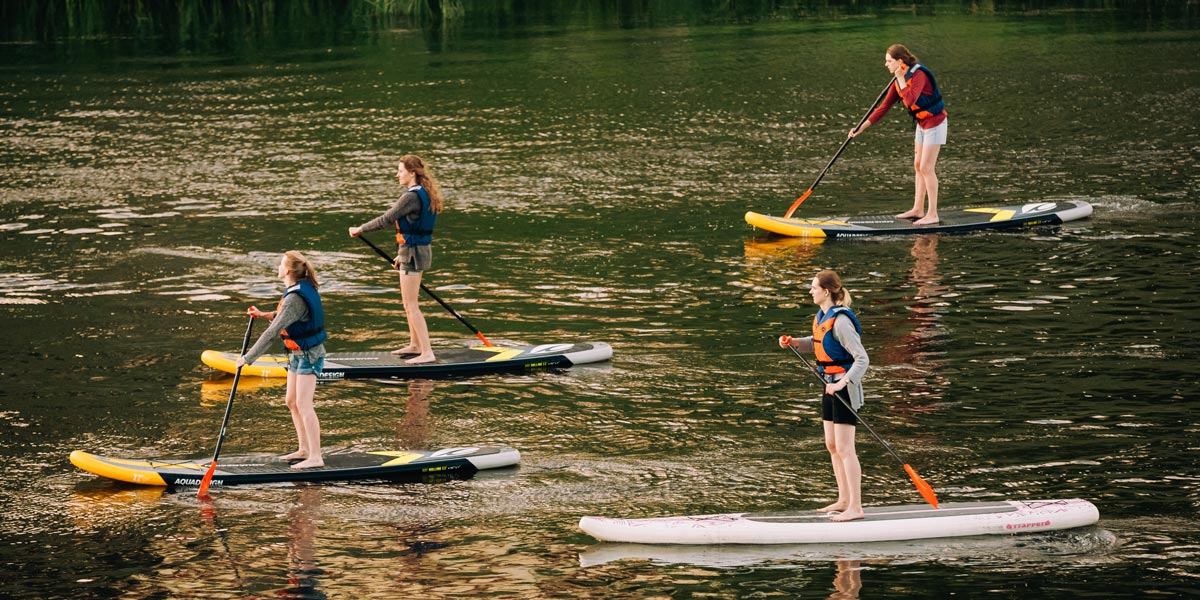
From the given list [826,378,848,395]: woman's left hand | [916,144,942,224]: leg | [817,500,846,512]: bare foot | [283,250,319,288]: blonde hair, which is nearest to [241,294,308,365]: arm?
[283,250,319,288]: blonde hair

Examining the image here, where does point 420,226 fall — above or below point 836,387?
above

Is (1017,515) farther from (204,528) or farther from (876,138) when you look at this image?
(876,138)

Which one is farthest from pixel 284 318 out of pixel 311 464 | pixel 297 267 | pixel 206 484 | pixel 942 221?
pixel 942 221

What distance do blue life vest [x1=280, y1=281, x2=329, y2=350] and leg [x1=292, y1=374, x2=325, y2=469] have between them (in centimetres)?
27

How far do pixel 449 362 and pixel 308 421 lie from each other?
124 inches

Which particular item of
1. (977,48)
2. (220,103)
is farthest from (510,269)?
(977,48)

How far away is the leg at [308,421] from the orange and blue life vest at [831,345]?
3875 mm

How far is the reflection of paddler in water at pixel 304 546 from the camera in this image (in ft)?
34.6

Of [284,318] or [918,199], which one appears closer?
[284,318]

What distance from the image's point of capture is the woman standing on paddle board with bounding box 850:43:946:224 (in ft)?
64.8

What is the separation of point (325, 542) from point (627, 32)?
32251mm

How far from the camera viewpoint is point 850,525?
11.0 m

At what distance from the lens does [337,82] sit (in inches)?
1406

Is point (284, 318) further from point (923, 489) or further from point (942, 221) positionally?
point (942, 221)
